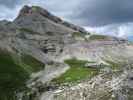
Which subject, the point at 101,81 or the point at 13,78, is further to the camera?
the point at 13,78

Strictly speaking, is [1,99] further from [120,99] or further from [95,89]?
[120,99]

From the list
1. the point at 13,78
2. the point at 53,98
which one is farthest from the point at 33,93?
the point at 13,78

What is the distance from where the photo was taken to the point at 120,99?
9494cm

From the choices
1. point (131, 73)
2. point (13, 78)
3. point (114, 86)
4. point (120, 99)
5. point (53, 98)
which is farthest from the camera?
point (13, 78)

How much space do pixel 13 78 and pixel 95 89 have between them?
3985 inches

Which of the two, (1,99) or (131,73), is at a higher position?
(131,73)

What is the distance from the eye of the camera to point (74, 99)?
364ft

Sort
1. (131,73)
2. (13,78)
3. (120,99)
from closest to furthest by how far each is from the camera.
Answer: (120,99), (131,73), (13,78)

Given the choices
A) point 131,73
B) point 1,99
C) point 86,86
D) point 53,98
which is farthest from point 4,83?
point 131,73

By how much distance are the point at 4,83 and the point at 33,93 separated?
35741 millimetres

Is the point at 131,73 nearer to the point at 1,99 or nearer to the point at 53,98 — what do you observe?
the point at 53,98

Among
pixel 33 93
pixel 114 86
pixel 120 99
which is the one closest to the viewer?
pixel 120 99

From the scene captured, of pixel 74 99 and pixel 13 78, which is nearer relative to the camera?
pixel 74 99

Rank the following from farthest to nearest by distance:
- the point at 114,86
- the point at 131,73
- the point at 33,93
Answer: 1. the point at 33,93
2. the point at 131,73
3. the point at 114,86
